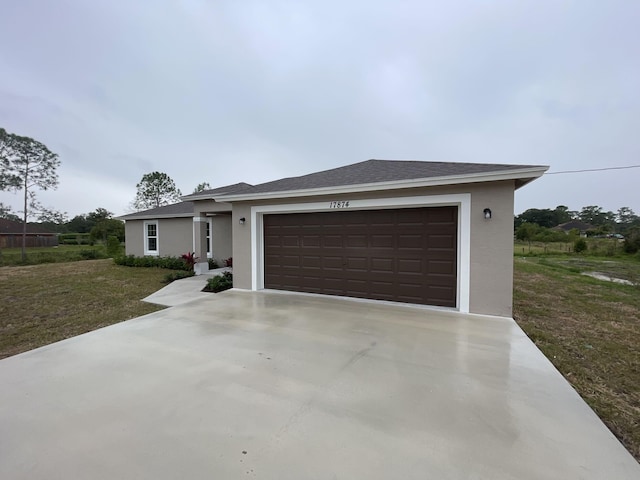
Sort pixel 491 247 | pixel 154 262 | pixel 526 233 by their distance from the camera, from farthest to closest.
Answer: pixel 526 233
pixel 154 262
pixel 491 247

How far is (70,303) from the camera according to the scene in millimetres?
7137

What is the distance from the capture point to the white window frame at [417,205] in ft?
18.1

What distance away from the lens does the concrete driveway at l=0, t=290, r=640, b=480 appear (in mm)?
1880

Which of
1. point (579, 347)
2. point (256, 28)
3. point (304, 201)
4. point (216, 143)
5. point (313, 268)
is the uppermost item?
point (256, 28)

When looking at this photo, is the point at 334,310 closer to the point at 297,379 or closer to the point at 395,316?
the point at 395,316

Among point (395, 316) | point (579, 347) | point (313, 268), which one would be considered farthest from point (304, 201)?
point (579, 347)

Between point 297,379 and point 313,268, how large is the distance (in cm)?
445

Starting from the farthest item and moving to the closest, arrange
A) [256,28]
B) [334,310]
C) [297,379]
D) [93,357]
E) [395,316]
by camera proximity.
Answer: [256,28], [334,310], [395,316], [93,357], [297,379]

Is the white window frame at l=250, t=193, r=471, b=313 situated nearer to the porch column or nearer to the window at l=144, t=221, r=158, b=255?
the porch column

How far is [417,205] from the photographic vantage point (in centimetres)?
604

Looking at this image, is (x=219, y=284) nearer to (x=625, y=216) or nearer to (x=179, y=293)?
(x=179, y=293)

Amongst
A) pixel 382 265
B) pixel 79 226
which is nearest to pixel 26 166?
pixel 382 265

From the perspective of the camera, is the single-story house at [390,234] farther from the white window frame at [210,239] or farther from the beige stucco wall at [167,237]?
the beige stucco wall at [167,237]

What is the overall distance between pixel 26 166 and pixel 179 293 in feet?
69.9
